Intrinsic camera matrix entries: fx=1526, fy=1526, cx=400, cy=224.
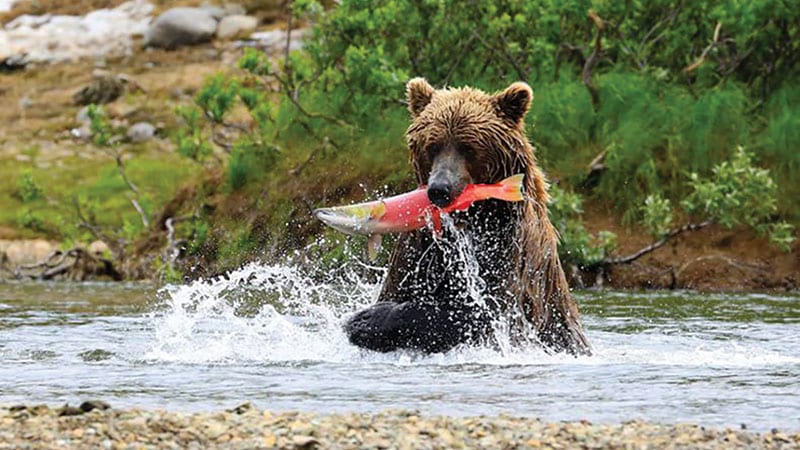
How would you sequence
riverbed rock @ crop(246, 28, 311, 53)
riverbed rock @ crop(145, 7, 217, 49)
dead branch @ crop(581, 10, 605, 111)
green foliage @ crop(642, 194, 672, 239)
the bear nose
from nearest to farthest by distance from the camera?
the bear nose → green foliage @ crop(642, 194, 672, 239) → dead branch @ crop(581, 10, 605, 111) → riverbed rock @ crop(246, 28, 311, 53) → riverbed rock @ crop(145, 7, 217, 49)

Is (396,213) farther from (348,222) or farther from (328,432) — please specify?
(328,432)

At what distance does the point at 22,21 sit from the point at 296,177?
2395 cm

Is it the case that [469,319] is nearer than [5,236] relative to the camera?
Yes

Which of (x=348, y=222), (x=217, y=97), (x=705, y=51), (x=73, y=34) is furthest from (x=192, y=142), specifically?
(x=73, y=34)

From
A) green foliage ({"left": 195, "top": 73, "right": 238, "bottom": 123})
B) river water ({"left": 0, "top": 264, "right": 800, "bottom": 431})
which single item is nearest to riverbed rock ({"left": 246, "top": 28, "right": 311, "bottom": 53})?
green foliage ({"left": 195, "top": 73, "right": 238, "bottom": 123})

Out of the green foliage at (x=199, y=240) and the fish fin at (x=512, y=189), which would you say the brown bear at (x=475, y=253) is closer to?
the fish fin at (x=512, y=189)

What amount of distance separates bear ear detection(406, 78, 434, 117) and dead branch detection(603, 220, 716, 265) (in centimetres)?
833

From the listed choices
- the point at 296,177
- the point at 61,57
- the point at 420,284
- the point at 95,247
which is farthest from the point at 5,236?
the point at 420,284

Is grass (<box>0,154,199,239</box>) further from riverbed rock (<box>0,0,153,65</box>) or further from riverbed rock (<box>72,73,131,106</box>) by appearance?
riverbed rock (<box>0,0,153,65</box>)

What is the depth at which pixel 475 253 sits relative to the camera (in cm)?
879

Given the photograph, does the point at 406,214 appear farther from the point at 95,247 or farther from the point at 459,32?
the point at 95,247

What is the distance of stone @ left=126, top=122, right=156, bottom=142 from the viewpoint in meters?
30.9

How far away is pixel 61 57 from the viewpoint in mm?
37875

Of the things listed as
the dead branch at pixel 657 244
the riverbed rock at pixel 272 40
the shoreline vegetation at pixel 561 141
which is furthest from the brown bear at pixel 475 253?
the riverbed rock at pixel 272 40
